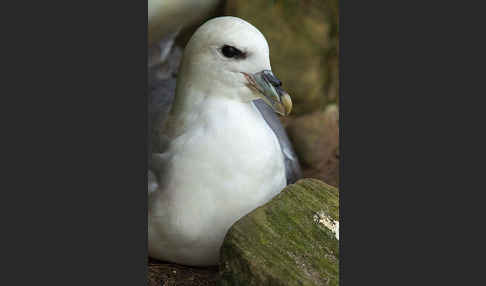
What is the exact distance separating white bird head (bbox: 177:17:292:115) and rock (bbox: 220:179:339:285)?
0.43m

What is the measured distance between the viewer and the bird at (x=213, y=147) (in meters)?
3.75

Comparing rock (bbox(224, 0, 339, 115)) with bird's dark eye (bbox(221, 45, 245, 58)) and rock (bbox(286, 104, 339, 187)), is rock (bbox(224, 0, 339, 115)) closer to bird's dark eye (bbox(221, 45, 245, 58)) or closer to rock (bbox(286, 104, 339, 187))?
rock (bbox(286, 104, 339, 187))

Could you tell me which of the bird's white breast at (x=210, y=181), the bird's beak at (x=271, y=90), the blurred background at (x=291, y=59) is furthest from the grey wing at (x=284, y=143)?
the bird's beak at (x=271, y=90)

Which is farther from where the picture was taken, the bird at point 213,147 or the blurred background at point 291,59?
the blurred background at point 291,59

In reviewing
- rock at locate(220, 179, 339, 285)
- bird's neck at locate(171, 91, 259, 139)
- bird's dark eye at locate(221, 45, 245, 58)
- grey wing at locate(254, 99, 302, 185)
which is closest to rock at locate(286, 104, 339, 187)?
grey wing at locate(254, 99, 302, 185)

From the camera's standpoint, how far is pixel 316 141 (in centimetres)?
460

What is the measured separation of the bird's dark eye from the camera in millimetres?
3742

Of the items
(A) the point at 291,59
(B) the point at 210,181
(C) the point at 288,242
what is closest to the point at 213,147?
(B) the point at 210,181

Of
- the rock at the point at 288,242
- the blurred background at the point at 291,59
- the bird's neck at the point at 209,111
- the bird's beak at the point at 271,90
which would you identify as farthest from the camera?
the blurred background at the point at 291,59

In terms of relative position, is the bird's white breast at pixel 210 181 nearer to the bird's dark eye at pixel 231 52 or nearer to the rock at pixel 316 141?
the bird's dark eye at pixel 231 52

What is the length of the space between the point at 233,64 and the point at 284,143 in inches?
26.4

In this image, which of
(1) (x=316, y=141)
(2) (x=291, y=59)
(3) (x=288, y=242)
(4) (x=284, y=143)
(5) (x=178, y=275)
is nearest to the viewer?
(3) (x=288, y=242)

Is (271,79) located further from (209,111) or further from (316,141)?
(316,141)

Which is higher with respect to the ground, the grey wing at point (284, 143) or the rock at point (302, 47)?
the rock at point (302, 47)
